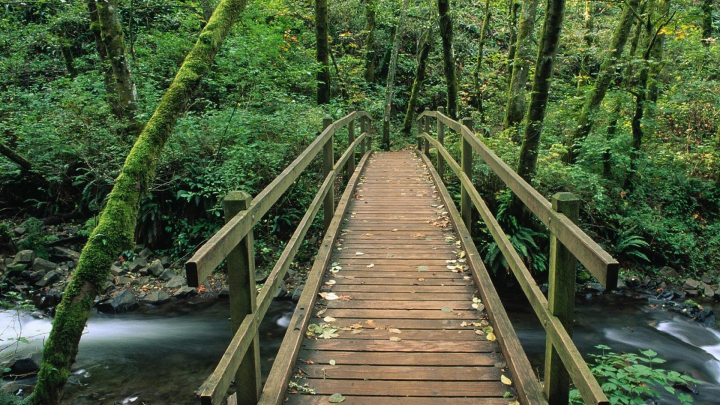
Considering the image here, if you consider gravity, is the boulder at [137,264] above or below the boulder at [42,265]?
below

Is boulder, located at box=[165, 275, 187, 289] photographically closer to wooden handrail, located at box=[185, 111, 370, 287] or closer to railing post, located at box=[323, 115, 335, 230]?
railing post, located at box=[323, 115, 335, 230]

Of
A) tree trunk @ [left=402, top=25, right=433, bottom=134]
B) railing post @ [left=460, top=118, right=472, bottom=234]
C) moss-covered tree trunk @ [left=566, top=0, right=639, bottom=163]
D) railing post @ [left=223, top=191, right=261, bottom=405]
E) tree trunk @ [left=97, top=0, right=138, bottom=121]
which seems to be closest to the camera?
railing post @ [left=223, top=191, right=261, bottom=405]

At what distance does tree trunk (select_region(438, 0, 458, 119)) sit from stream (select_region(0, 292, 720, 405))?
599 cm

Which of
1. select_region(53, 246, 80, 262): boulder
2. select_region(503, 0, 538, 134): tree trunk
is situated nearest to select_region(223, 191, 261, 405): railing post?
select_region(53, 246, 80, 262): boulder

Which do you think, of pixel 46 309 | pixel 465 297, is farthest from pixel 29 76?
pixel 465 297

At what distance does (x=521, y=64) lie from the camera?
10.1m

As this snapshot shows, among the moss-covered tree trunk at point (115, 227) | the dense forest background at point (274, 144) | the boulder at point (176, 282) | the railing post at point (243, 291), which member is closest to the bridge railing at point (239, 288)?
the railing post at point (243, 291)

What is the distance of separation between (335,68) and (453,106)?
678 centimetres

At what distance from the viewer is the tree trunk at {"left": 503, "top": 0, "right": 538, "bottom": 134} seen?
390 inches

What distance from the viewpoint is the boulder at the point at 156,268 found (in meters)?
9.65

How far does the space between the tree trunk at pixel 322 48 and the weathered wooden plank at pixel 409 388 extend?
11.1m

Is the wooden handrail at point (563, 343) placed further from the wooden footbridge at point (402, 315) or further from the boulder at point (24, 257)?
the boulder at point (24, 257)

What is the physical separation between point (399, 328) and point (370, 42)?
18.6m

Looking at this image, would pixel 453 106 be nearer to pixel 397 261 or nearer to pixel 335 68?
pixel 335 68
